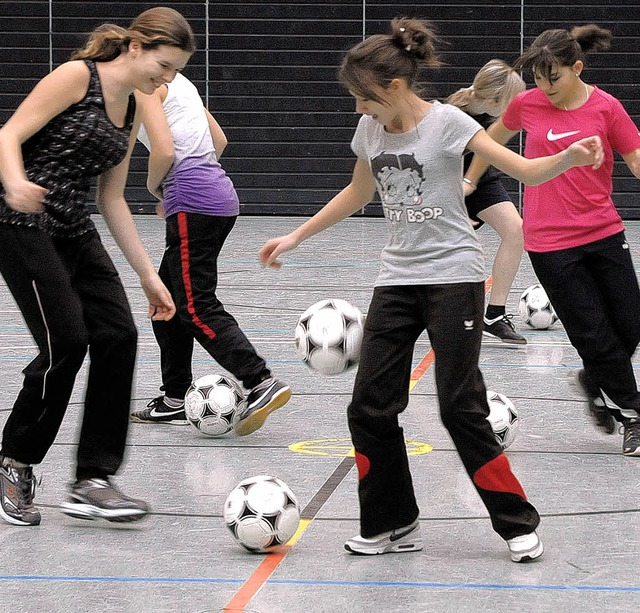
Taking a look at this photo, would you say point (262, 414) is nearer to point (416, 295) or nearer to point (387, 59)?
point (416, 295)

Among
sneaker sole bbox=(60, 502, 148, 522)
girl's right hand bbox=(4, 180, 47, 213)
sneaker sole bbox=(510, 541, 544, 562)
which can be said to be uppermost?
girl's right hand bbox=(4, 180, 47, 213)

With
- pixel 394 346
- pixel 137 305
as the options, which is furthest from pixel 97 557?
pixel 137 305

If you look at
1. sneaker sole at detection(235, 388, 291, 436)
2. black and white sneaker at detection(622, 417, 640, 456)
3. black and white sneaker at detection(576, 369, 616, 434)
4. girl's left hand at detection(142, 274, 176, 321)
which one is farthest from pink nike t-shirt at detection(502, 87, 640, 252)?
girl's left hand at detection(142, 274, 176, 321)

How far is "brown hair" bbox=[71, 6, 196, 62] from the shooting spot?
390 cm

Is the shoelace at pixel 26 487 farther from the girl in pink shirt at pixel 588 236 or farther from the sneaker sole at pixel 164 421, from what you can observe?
the girl in pink shirt at pixel 588 236

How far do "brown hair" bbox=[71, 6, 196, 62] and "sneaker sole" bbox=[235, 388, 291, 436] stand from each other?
1.68 metres

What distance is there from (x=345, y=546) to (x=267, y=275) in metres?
7.14

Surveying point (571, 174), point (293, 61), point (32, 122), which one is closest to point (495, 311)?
point (571, 174)

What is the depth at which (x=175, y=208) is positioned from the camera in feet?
17.9

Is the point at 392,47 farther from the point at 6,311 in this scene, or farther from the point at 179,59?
A: the point at 6,311

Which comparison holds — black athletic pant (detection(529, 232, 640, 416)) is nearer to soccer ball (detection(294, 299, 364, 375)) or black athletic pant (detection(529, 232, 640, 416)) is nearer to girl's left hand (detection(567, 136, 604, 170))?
soccer ball (detection(294, 299, 364, 375))

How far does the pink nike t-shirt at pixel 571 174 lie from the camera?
4.86 metres

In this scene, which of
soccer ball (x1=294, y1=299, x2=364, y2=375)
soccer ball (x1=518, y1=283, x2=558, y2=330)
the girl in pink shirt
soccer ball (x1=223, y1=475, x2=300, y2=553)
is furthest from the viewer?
soccer ball (x1=518, y1=283, x2=558, y2=330)

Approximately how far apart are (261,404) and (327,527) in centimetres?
126
